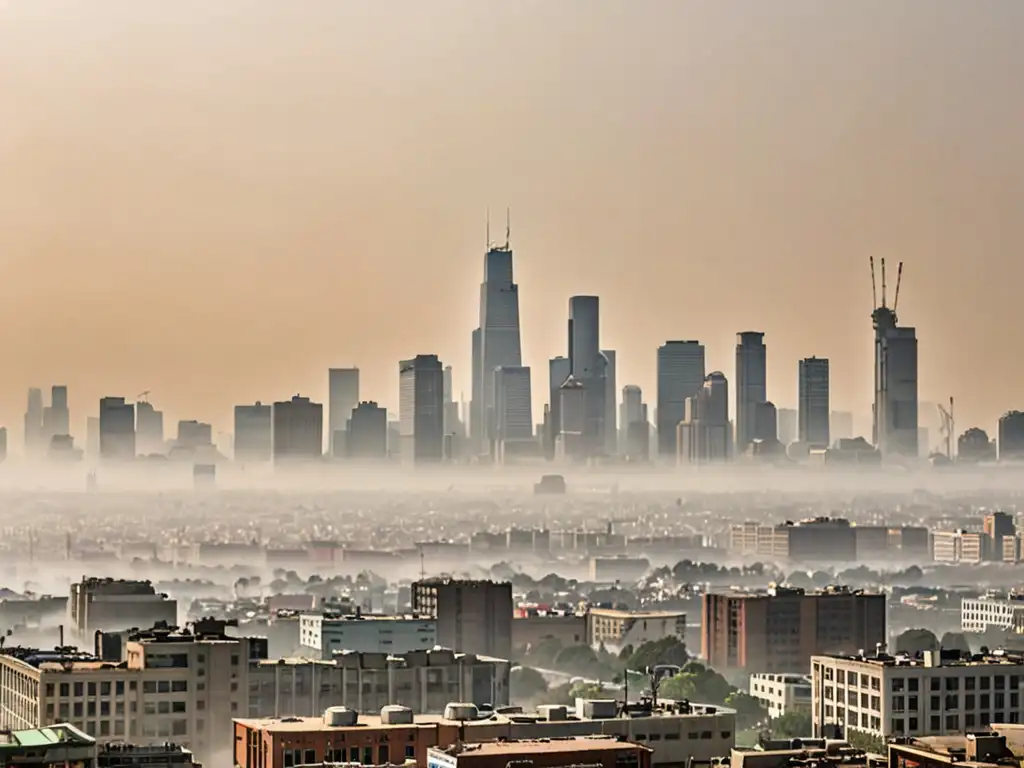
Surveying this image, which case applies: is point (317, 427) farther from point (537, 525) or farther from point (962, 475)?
point (962, 475)

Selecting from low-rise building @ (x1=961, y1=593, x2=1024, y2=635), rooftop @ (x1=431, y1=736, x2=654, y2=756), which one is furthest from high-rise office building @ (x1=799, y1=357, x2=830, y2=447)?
rooftop @ (x1=431, y1=736, x2=654, y2=756)

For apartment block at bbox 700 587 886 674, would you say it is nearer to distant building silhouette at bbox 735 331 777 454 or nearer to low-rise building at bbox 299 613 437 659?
low-rise building at bbox 299 613 437 659

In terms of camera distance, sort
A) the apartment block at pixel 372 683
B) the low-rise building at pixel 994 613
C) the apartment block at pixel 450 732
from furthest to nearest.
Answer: the low-rise building at pixel 994 613 < the apartment block at pixel 372 683 < the apartment block at pixel 450 732

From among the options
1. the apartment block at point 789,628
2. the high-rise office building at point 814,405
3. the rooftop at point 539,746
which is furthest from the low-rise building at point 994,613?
the high-rise office building at point 814,405

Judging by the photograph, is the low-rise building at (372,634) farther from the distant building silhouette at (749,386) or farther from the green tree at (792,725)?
the distant building silhouette at (749,386)

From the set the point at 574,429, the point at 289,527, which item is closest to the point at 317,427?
the point at 289,527

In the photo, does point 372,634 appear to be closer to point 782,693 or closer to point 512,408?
point 782,693
